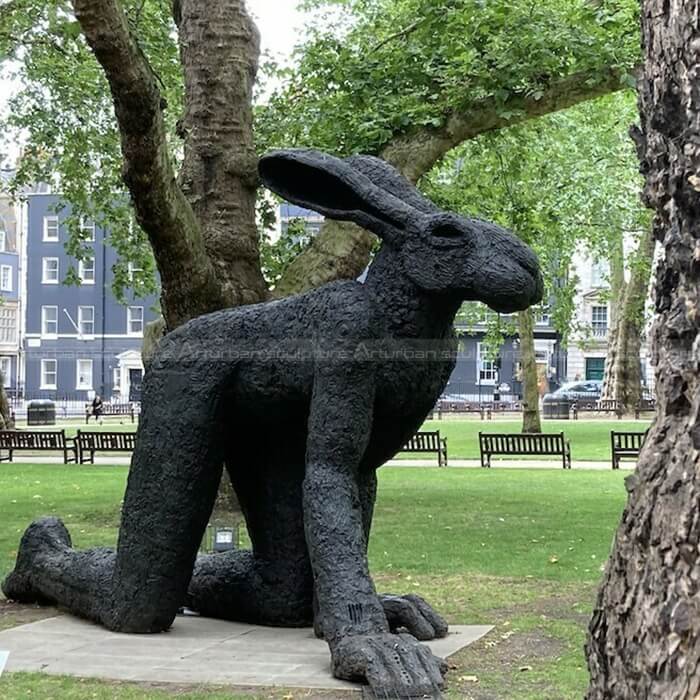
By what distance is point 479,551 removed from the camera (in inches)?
385

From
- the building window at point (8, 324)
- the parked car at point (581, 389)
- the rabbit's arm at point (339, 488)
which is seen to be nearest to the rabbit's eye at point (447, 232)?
the rabbit's arm at point (339, 488)

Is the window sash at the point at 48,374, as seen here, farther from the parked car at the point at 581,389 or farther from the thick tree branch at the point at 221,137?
the thick tree branch at the point at 221,137

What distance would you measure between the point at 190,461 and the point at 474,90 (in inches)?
302

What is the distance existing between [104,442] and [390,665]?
18078mm

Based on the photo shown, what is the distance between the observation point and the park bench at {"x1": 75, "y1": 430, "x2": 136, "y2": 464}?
2114 cm

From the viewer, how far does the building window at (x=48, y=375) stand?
57031 mm

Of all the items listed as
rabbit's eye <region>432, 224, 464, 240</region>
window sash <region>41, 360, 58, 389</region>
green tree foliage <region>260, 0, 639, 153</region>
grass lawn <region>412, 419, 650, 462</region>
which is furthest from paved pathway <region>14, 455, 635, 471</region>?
window sash <region>41, 360, 58, 389</region>

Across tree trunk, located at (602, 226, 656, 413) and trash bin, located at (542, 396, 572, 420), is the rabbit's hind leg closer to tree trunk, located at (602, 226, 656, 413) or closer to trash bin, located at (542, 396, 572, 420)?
tree trunk, located at (602, 226, 656, 413)

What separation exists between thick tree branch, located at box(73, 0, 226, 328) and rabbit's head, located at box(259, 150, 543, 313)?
1.53 metres

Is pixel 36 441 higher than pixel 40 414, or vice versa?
pixel 40 414

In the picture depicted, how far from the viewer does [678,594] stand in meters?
1.90

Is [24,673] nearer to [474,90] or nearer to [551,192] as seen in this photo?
[474,90]

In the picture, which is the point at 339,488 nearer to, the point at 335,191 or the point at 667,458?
the point at 335,191

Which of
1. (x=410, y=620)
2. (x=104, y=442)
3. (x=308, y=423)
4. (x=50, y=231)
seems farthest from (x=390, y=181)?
(x=50, y=231)
